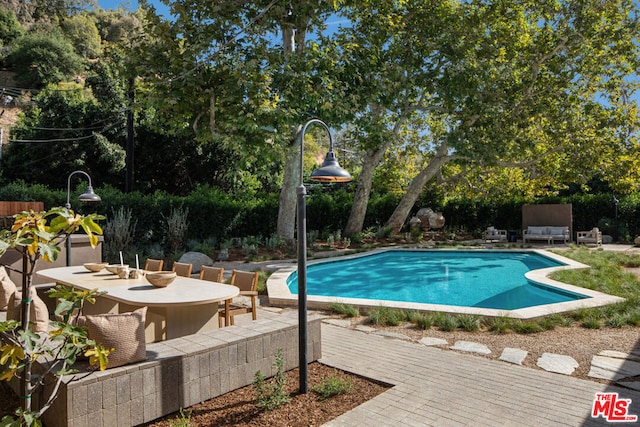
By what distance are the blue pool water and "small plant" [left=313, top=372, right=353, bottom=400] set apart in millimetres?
4974

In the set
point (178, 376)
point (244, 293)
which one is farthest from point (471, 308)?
point (178, 376)

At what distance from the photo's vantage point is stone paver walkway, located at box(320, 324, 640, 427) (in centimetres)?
305

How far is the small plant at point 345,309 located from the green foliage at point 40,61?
3658cm

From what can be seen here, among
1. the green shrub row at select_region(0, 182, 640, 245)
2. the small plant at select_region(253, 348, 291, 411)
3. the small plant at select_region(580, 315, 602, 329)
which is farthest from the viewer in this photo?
the green shrub row at select_region(0, 182, 640, 245)

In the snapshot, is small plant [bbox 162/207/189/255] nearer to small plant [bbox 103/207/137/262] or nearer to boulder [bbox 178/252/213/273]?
small plant [bbox 103/207/137/262]

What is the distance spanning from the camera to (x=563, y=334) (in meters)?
5.25

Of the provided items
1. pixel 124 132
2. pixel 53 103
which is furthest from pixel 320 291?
pixel 53 103

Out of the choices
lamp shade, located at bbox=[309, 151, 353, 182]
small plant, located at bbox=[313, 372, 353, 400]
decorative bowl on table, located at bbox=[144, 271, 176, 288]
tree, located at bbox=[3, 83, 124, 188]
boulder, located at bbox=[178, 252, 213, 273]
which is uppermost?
tree, located at bbox=[3, 83, 124, 188]

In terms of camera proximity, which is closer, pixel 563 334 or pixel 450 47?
pixel 563 334

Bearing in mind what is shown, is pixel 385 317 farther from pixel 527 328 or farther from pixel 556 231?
pixel 556 231

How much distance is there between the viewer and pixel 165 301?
379 centimetres

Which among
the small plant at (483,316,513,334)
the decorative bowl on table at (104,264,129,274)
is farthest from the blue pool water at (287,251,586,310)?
the decorative bowl on table at (104,264,129,274)

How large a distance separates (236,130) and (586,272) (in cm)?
868

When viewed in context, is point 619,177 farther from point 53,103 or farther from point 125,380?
point 53,103
